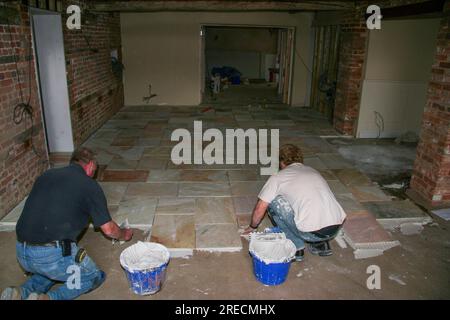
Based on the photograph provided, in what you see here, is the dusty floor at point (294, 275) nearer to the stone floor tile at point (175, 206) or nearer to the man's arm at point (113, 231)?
the man's arm at point (113, 231)

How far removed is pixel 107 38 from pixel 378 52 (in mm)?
5536

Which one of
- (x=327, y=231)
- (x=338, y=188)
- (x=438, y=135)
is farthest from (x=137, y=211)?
(x=438, y=135)

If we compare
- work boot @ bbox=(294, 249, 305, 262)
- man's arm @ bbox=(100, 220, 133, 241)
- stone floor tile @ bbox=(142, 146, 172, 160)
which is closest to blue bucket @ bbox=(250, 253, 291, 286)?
work boot @ bbox=(294, 249, 305, 262)

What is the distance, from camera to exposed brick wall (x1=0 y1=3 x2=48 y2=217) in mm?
3908

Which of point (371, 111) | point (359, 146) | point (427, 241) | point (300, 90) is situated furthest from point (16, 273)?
point (300, 90)

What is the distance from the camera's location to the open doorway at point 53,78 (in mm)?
5539

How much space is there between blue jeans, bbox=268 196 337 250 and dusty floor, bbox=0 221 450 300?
0.72ft

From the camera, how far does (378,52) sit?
265 inches

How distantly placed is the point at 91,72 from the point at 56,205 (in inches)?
197

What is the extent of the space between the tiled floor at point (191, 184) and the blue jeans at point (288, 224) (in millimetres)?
461

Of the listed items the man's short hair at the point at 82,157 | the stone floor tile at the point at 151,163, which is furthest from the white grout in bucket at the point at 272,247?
the stone floor tile at the point at 151,163

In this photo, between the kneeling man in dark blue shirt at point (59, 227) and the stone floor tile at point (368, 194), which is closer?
the kneeling man in dark blue shirt at point (59, 227)

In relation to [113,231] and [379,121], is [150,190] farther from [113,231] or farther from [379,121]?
[379,121]

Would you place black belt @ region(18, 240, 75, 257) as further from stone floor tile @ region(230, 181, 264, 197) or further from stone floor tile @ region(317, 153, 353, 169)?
stone floor tile @ region(317, 153, 353, 169)
